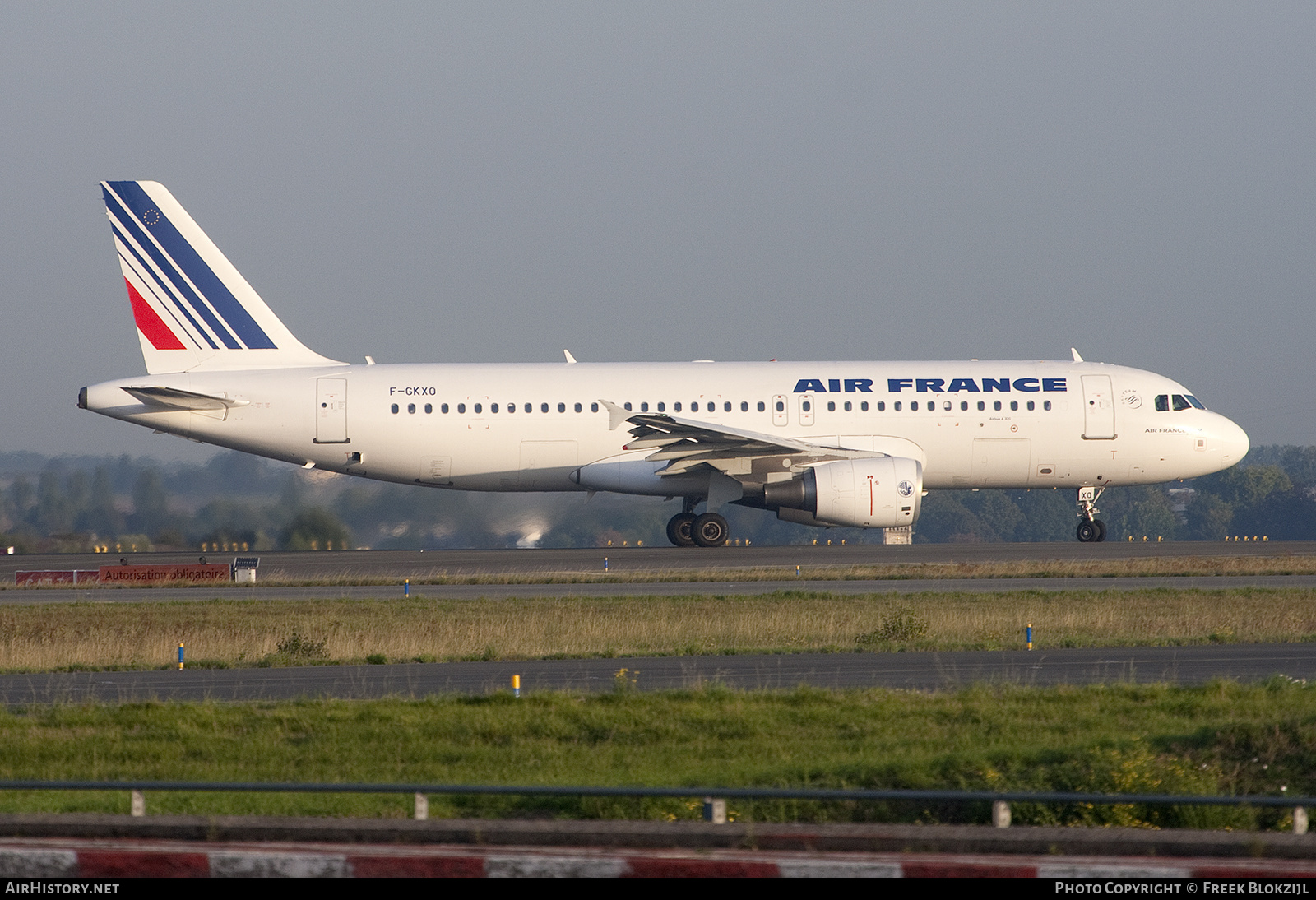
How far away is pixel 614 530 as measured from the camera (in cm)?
4097

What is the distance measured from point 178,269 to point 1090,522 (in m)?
25.1

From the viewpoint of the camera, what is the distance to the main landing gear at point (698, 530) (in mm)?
36125

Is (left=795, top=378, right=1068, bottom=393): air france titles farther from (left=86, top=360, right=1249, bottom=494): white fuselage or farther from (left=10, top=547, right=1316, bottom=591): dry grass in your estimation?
(left=10, top=547, right=1316, bottom=591): dry grass

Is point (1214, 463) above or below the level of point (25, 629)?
above

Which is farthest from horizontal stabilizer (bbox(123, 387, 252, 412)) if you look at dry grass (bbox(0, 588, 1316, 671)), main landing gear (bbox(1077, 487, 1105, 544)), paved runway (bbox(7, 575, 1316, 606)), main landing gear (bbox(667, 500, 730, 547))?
main landing gear (bbox(1077, 487, 1105, 544))

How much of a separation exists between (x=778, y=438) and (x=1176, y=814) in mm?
25621

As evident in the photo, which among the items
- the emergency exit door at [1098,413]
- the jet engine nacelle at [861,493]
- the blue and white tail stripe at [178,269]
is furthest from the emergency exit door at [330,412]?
the emergency exit door at [1098,413]

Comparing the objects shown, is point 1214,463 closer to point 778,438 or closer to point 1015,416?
point 1015,416

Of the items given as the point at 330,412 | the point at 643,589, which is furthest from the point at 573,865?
the point at 330,412

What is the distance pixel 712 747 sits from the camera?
460 inches

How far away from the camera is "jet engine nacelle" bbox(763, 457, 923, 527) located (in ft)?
108

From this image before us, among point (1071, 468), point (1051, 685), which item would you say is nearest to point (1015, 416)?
point (1071, 468)

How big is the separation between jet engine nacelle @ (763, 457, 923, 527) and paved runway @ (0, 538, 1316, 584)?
3.32 feet

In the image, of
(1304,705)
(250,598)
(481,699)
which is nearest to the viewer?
(1304,705)
